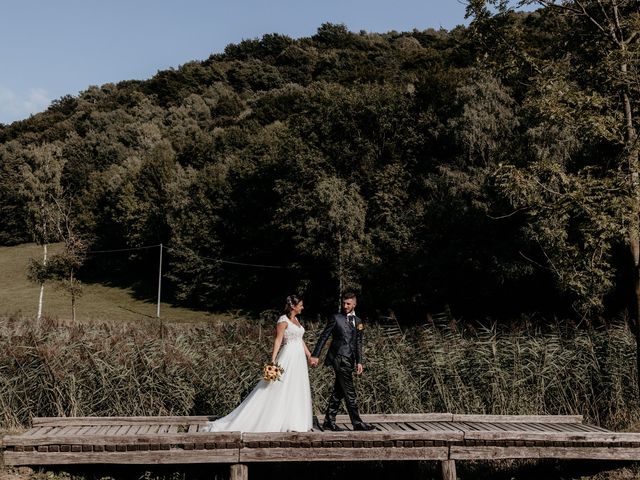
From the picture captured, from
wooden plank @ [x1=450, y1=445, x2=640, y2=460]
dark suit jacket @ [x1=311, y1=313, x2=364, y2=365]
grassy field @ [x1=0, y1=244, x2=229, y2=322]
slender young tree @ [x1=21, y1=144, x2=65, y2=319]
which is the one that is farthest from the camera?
grassy field @ [x1=0, y1=244, x2=229, y2=322]

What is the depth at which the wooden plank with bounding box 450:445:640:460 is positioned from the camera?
796cm

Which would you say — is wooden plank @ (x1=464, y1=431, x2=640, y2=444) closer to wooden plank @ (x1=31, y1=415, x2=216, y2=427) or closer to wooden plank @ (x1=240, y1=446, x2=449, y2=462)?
wooden plank @ (x1=240, y1=446, x2=449, y2=462)

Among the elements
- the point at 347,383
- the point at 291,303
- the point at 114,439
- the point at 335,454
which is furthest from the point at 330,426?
the point at 114,439

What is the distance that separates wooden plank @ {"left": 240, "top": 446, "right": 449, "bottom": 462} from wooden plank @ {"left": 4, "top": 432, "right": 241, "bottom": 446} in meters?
0.30

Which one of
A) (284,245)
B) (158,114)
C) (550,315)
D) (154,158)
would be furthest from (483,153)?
(158,114)

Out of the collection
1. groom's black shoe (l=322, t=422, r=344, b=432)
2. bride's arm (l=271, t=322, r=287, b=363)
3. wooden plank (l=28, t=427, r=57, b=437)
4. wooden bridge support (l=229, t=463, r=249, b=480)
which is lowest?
wooden bridge support (l=229, t=463, r=249, b=480)

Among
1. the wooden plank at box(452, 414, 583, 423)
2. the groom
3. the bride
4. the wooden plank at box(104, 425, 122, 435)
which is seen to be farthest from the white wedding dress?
the wooden plank at box(452, 414, 583, 423)

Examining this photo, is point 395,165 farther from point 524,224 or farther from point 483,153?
point 524,224

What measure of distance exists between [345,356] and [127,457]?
2836 millimetres

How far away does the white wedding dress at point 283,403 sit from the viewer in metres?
8.21

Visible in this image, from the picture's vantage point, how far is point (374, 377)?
10.6 metres

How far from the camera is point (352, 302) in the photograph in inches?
335

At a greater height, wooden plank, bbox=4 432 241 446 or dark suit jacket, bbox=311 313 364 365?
dark suit jacket, bbox=311 313 364 365

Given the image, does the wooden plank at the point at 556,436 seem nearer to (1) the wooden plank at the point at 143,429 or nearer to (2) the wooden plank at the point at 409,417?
(2) the wooden plank at the point at 409,417
